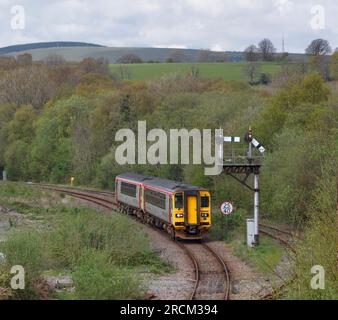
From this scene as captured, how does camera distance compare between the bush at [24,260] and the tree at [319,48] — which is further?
the tree at [319,48]

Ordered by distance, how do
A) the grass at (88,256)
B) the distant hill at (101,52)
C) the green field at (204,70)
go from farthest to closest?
the distant hill at (101,52) < the green field at (204,70) < the grass at (88,256)

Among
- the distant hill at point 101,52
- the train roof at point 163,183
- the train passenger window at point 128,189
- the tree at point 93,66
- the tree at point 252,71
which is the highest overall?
the distant hill at point 101,52

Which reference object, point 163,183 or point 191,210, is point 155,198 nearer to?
point 163,183

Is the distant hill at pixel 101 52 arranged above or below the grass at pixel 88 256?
above

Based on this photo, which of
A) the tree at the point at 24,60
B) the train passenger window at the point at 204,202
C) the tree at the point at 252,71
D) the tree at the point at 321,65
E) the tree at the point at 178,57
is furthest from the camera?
the tree at the point at 178,57

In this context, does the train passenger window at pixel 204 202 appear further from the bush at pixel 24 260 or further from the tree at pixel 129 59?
the tree at pixel 129 59

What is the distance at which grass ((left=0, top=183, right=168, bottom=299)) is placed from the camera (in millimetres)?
16344

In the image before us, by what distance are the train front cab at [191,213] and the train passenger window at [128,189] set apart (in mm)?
6705

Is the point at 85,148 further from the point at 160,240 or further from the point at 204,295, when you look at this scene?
the point at 204,295

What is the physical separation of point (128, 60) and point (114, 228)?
114231mm

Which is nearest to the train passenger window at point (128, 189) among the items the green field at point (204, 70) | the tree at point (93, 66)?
the green field at point (204, 70)

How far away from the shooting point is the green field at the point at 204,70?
3656 inches

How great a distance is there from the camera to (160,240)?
Answer: 28.5 m

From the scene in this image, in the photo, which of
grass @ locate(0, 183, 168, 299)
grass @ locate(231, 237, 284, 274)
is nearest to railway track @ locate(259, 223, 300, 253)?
grass @ locate(231, 237, 284, 274)
